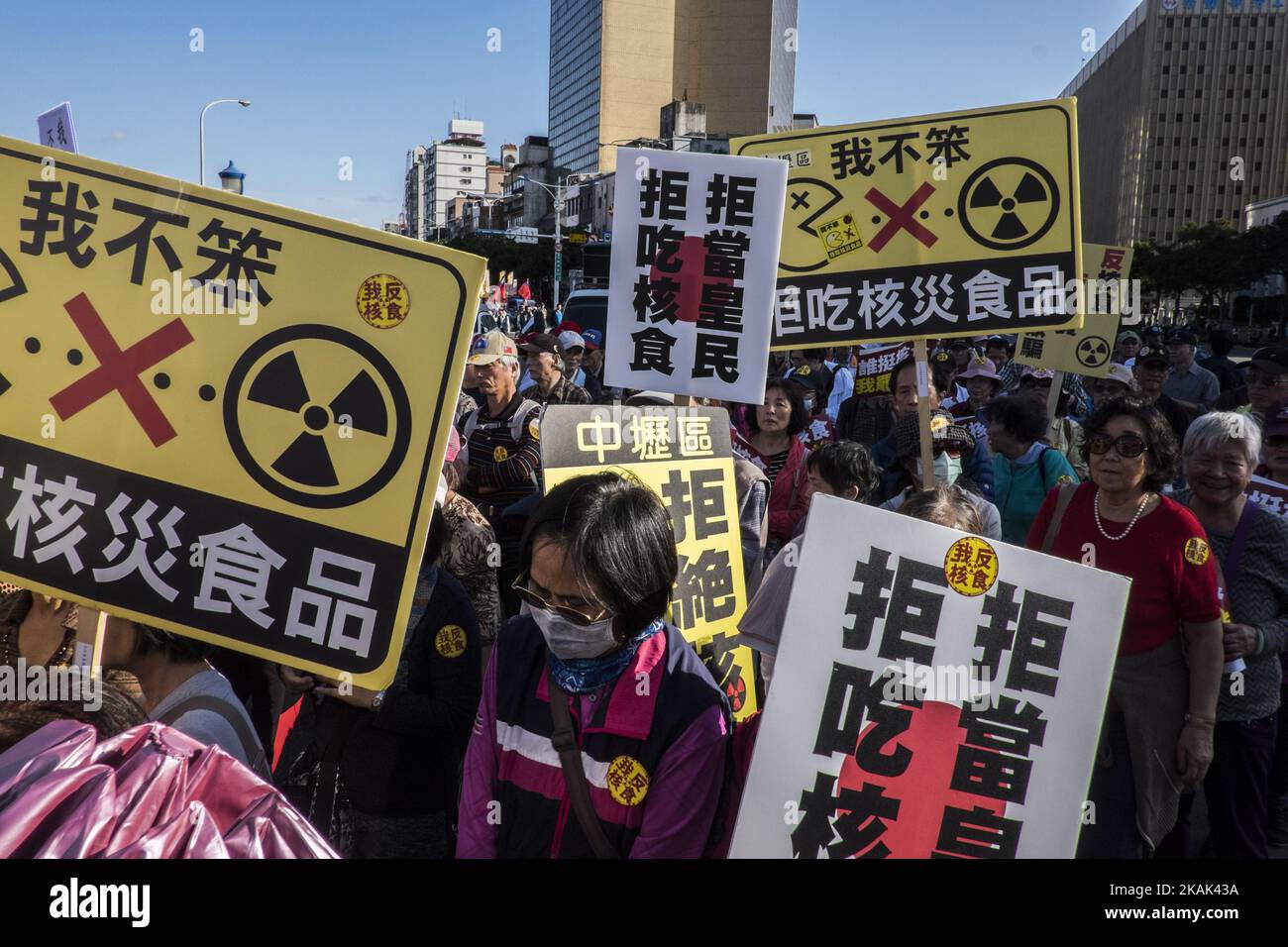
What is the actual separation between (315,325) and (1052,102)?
3.41 metres

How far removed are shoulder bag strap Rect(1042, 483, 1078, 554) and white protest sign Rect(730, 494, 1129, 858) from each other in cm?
158

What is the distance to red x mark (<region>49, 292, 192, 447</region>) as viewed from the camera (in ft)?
7.18

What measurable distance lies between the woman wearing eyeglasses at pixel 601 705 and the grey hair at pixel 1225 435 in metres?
2.56

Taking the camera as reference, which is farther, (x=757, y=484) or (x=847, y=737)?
(x=757, y=484)

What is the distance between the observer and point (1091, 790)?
3.34 m

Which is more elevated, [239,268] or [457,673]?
[239,268]

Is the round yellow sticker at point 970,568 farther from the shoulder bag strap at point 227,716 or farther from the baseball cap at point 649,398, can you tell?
the baseball cap at point 649,398

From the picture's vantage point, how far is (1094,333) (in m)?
8.41

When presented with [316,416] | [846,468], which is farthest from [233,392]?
[846,468]

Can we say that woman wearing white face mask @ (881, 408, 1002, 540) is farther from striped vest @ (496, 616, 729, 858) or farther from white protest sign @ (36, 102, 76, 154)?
white protest sign @ (36, 102, 76, 154)

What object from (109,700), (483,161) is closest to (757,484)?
(109,700)

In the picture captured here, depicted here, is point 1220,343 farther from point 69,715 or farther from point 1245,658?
point 69,715

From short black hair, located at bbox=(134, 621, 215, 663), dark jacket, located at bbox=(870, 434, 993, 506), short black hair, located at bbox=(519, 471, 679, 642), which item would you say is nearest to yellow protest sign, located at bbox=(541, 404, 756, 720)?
short black hair, located at bbox=(519, 471, 679, 642)

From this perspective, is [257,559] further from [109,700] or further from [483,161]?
[483,161]
